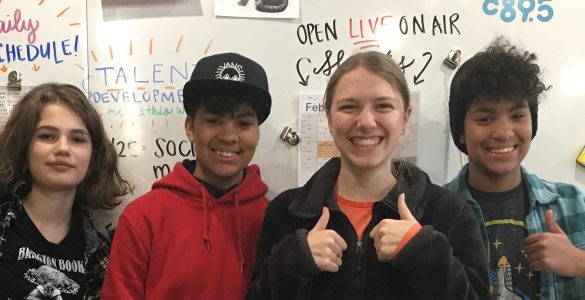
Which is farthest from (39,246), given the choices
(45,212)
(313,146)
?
(313,146)

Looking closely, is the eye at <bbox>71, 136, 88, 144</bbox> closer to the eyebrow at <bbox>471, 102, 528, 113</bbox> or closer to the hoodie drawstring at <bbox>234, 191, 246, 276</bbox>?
the hoodie drawstring at <bbox>234, 191, 246, 276</bbox>

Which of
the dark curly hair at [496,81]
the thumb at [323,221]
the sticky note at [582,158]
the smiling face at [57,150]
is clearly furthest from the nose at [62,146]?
the sticky note at [582,158]

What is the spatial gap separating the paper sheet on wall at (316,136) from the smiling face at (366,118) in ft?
1.37

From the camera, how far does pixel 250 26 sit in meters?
1.38

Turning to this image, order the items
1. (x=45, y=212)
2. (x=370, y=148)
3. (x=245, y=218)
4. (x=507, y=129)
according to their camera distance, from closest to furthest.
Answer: (x=370, y=148), (x=507, y=129), (x=245, y=218), (x=45, y=212)

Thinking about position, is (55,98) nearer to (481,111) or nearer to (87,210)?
(87,210)

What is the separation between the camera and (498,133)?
3.60ft

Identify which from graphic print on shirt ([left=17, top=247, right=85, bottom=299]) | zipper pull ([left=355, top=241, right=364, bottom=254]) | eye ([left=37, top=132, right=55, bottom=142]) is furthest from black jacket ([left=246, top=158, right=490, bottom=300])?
eye ([left=37, top=132, right=55, bottom=142])

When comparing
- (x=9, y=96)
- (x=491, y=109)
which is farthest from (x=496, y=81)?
(x=9, y=96)

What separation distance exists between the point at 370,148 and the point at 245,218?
42cm

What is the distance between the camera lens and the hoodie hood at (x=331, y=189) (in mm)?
945

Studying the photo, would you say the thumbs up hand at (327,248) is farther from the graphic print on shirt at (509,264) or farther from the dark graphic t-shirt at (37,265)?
the dark graphic t-shirt at (37,265)

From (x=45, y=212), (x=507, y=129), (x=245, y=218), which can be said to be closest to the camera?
(x=507, y=129)

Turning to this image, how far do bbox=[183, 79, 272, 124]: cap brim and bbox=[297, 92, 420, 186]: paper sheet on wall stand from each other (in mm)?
222
